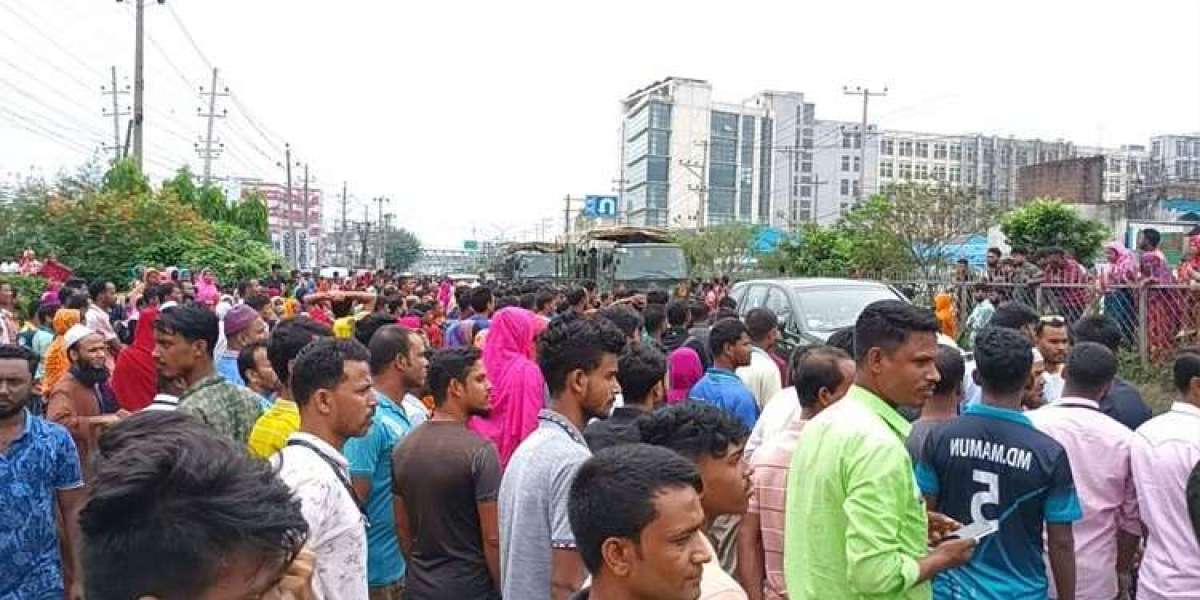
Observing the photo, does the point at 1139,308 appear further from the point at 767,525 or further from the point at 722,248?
the point at 722,248

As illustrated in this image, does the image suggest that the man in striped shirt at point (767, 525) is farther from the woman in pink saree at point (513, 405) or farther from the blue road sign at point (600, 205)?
the blue road sign at point (600, 205)

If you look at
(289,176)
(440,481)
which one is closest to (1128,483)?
(440,481)

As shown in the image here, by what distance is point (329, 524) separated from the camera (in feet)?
10.5

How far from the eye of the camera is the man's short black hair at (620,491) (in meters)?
2.37

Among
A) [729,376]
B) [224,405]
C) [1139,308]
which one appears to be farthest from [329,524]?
[1139,308]

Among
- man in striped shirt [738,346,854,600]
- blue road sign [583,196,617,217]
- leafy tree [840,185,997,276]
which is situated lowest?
man in striped shirt [738,346,854,600]

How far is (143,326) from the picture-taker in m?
6.59

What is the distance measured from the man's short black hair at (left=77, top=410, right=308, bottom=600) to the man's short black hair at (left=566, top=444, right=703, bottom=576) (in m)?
0.80

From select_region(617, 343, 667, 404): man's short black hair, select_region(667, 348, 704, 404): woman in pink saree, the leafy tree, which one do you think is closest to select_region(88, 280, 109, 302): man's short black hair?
select_region(667, 348, 704, 404): woman in pink saree

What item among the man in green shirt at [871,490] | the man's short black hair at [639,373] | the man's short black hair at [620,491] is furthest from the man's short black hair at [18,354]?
the man in green shirt at [871,490]

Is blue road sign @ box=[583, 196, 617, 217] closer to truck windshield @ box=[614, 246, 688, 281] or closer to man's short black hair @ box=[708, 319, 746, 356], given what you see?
truck windshield @ box=[614, 246, 688, 281]

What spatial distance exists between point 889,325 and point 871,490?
603mm

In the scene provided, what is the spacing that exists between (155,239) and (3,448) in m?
23.2

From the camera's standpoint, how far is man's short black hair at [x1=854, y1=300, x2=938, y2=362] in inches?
136
